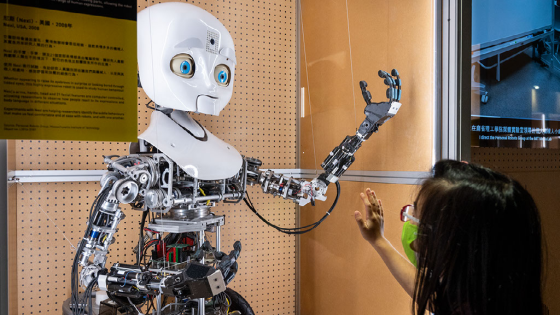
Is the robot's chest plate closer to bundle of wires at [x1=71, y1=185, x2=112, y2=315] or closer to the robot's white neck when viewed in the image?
the robot's white neck

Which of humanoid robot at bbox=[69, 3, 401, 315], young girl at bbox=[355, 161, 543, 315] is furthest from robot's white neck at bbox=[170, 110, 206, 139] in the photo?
young girl at bbox=[355, 161, 543, 315]

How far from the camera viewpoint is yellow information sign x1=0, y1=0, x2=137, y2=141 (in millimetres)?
667

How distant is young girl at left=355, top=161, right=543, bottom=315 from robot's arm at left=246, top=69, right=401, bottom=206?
29.6 inches

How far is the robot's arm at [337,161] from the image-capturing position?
159 centimetres

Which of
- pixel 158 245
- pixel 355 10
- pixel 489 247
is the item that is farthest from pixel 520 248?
pixel 355 10

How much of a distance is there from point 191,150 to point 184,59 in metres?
0.34

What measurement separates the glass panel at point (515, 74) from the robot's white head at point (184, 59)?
1.02 meters

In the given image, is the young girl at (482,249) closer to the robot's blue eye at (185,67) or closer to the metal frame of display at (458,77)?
the metal frame of display at (458,77)

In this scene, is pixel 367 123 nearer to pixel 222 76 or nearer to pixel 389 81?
pixel 389 81

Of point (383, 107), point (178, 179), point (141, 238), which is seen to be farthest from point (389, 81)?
point (141, 238)

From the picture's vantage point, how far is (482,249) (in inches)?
32.4

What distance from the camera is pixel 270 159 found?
2.20 m

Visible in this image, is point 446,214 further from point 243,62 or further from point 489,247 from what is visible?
point 243,62

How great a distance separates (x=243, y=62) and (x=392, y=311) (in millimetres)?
1375
